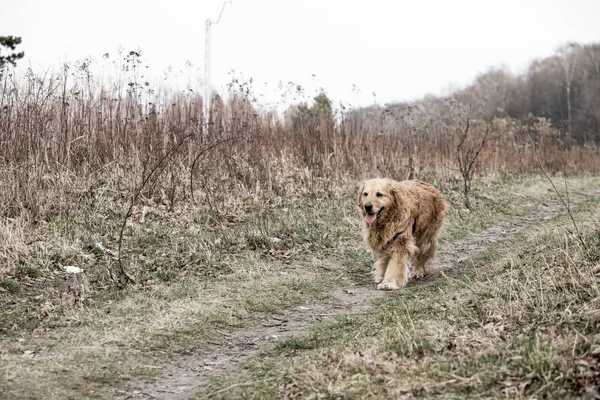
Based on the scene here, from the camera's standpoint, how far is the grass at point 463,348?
9.65ft

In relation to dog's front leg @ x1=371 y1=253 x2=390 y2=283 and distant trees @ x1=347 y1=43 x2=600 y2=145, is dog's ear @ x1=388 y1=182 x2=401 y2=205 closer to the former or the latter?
dog's front leg @ x1=371 y1=253 x2=390 y2=283

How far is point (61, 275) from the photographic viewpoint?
19.4 ft

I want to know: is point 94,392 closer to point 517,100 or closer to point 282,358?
point 282,358

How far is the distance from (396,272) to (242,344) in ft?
7.25

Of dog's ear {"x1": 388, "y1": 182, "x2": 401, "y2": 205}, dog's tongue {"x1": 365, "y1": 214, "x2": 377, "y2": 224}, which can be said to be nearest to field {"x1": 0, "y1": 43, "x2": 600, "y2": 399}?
dog's tongue {"x1": 365, "y1": 214, "x2": 377, "y2": 224}

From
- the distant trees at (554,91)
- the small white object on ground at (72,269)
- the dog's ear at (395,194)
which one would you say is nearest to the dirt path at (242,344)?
the dog's ear at (395,194)

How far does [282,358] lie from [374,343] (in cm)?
64

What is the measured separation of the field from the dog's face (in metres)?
0.77

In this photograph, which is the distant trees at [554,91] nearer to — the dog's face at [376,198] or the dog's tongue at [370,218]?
the dog's face at [376,198]

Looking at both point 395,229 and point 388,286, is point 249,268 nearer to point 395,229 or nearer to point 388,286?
point 388,286

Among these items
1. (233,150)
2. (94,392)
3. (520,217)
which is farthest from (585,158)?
(94,392)

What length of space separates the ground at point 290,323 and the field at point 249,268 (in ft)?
0.06

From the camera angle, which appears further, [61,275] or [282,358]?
[61,275]

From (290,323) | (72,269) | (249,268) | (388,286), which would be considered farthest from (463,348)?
(72,269)
